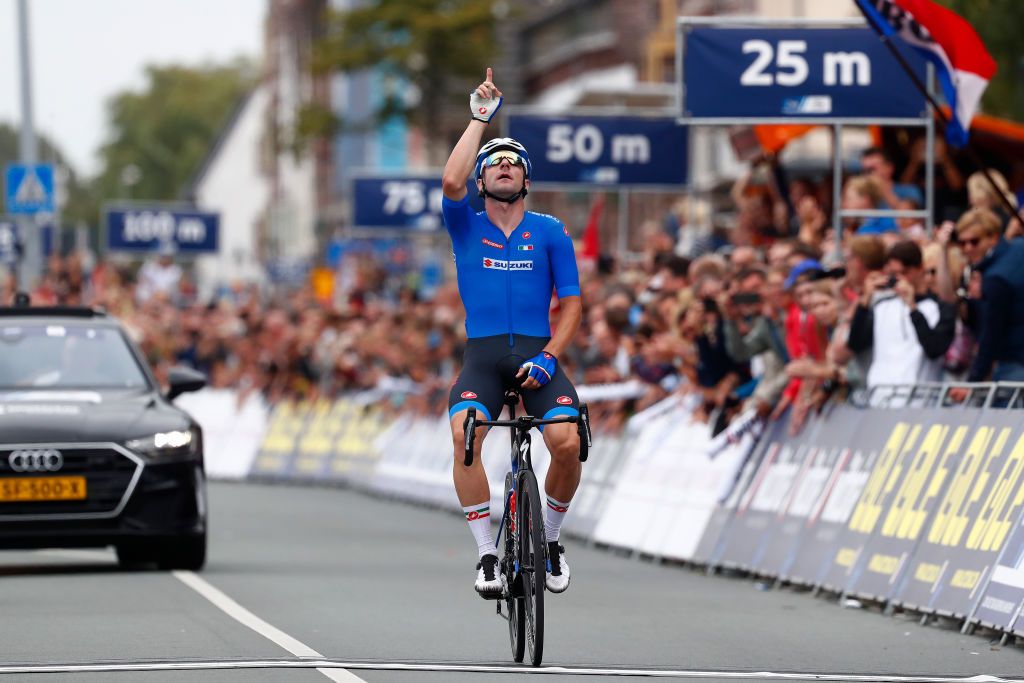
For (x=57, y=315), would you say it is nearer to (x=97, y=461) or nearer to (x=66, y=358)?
(x=66, y=358)

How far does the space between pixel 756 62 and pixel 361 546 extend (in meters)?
4.95

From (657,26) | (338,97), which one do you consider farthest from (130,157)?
(657,26)

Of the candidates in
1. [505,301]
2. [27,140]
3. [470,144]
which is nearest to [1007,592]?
[505,301]

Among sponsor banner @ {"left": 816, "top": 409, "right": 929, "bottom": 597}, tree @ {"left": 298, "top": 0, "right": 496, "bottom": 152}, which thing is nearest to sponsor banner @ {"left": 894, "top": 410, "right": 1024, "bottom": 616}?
sponsor banner @ {"left": 816, "top": 409, "right": 929, "bottom": 597}

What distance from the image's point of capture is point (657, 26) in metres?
60.5

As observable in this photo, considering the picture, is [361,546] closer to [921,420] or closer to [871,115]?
[871,115]

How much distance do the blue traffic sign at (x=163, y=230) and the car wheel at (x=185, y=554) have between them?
29.4 meters

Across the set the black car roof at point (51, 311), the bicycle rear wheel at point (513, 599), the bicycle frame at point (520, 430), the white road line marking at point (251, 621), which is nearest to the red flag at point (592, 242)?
the black car roof at point (51, 311)

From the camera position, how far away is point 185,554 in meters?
17.2

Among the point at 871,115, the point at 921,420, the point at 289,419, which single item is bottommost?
the point at 289,419

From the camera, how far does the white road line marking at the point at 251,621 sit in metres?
10.8

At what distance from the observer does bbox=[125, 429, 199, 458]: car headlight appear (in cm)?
1659

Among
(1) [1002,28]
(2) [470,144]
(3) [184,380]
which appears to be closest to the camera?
(2) [470,144]

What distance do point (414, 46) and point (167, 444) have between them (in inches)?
1870
